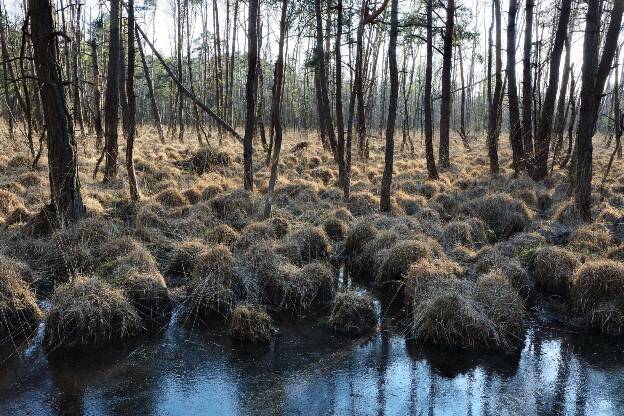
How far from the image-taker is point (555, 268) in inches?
293

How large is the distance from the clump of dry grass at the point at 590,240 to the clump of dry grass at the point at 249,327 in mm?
5269

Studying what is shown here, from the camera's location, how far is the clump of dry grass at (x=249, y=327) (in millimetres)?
6035

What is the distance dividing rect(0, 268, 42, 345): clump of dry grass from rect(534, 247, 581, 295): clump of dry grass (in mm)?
A: 6867

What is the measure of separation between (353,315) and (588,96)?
256 inches

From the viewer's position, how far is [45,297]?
22.7 feet

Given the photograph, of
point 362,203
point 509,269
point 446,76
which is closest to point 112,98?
point 362,203

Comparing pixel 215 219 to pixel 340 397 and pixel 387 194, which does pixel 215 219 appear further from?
pixel 340 397

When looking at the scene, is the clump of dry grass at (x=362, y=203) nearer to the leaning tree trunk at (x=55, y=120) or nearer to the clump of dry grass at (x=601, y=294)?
the clump of dry grass at (x=601, y=294)

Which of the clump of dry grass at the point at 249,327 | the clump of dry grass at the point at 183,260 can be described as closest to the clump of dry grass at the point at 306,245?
the clump of dry grass at the point at 183,260

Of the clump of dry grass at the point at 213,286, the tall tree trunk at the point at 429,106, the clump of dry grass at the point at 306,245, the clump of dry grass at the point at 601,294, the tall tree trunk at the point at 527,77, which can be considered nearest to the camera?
the clump of dry grass at the point at 601,294

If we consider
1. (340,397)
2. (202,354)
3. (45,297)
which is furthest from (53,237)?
(340,397)

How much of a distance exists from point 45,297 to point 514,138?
12.9 meters

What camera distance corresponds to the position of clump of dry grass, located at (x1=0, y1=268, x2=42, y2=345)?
5.91 meters

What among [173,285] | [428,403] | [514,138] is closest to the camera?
[428,403]
